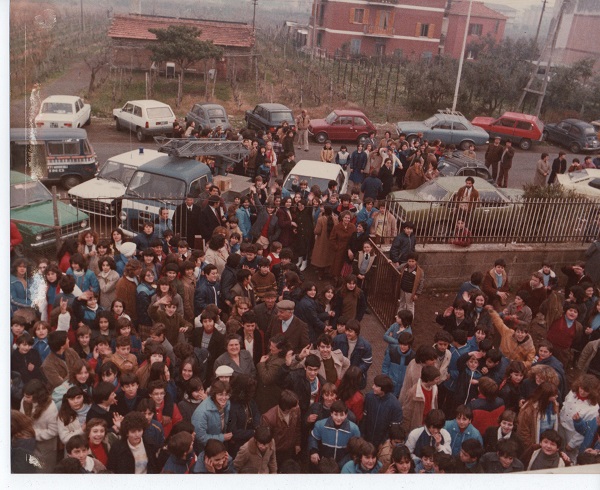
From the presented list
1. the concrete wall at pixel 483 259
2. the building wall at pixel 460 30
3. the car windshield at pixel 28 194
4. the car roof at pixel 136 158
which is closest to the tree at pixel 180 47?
the car roof at pixel 136 158

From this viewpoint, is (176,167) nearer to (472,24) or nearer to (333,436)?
(333,436)

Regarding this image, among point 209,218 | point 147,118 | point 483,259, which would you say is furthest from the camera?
point 147,118

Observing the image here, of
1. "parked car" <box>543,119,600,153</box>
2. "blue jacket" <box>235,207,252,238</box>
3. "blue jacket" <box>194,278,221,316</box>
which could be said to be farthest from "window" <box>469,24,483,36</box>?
"blue jacket" <box>194,278,221,316</box>

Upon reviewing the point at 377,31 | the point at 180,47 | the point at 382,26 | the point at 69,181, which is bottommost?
the point at 69,181

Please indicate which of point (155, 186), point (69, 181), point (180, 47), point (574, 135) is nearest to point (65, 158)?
point (69, 181)

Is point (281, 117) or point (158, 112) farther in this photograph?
point (281, 117)

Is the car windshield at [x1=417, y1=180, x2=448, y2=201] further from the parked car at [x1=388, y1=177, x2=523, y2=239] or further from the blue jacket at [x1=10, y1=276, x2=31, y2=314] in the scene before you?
the blue jacket at [x1=10, y1=276, x2=31, y2=314]

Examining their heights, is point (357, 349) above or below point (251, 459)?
above
